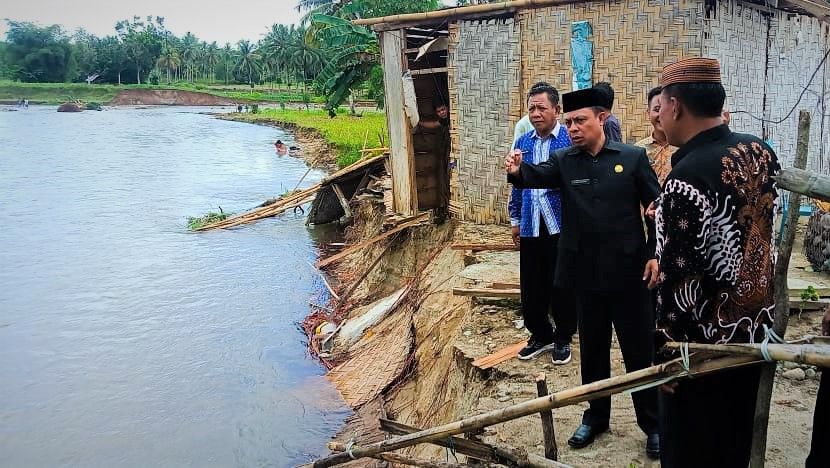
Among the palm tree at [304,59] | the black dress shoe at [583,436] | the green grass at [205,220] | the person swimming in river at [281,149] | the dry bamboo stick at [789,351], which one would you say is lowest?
the green grass at [205,220]

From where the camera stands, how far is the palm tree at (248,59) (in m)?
75.6

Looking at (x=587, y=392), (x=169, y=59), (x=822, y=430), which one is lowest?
(x=822, y=430)

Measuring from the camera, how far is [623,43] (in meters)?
7.20

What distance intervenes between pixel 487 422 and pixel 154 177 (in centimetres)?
2682

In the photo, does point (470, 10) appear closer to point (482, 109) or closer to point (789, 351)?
point (482, 109)

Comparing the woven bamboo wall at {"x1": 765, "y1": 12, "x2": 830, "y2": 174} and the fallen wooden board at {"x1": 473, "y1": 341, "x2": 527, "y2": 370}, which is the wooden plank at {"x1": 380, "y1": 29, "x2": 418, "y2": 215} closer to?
the woven bamboo wall at {"x1": 765, "y1": 12, "x2": 830, "y2": 174}

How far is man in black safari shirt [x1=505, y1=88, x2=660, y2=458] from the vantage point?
3.28 metres

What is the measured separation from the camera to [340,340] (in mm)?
8453

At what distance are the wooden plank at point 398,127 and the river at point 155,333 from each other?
2.45m

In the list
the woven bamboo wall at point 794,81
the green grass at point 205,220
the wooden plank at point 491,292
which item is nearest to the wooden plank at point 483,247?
the wooden plank at point 491,292

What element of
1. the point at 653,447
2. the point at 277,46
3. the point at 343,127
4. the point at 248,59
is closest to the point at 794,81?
the point at 653,447

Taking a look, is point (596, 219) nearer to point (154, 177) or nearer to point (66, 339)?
point (66, 339)

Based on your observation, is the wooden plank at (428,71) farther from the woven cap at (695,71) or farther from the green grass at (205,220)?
→ the green grass at (205,220)

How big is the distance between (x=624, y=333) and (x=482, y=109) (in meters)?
5.33
